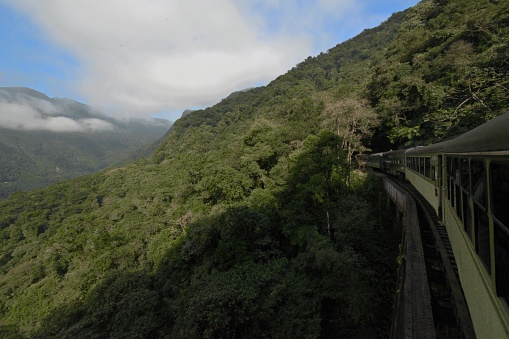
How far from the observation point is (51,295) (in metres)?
25.7

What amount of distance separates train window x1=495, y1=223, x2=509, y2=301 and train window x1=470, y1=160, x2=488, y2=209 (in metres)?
0.47

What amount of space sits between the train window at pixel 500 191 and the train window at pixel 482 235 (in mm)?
364

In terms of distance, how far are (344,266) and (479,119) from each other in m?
12.9

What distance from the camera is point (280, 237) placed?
18.5 metres

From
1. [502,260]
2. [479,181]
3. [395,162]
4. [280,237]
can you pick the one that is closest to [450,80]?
[395,162]

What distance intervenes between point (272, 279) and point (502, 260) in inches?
465

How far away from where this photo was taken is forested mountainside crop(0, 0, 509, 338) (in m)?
11.6

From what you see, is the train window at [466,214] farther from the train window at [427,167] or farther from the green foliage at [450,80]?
the green foliage at [450,80]

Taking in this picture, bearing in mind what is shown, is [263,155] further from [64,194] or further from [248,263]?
[64,194]

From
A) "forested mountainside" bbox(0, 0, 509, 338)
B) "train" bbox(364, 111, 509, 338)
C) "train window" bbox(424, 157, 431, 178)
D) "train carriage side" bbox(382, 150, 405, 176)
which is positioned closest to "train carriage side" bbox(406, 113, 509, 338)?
"train" bbox(364, 111, 509, 338)

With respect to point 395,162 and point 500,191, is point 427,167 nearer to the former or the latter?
point 500,191

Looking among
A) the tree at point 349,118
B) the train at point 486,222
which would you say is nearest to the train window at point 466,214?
the train at point 486,222

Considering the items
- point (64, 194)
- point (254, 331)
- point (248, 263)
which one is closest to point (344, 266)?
point (254, 331)

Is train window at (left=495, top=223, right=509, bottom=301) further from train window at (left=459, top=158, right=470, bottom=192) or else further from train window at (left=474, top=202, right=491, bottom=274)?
train window at (left=459, top=158, right=470, bottom=192)
